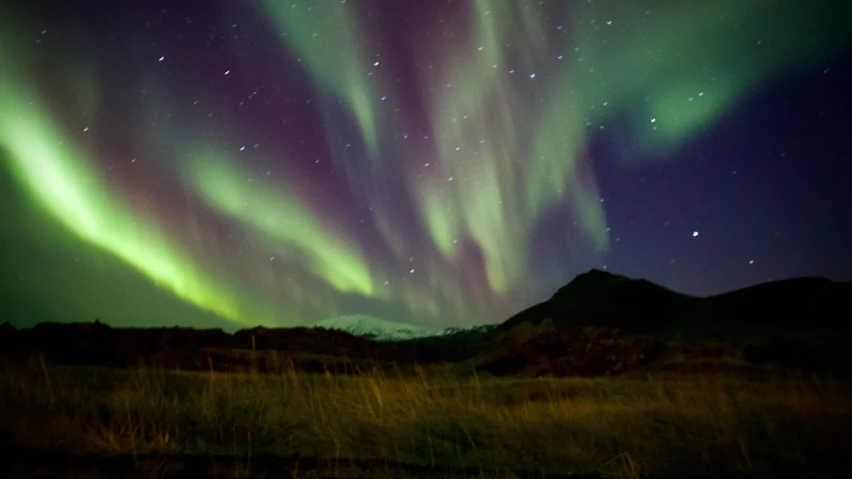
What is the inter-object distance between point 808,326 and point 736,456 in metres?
63.2

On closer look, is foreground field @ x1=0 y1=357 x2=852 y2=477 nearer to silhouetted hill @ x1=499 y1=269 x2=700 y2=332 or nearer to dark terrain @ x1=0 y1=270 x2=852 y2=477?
dark terrain @ x1=0 y1=270 x2=852 y2=477

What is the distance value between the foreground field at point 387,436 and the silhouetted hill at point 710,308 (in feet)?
120

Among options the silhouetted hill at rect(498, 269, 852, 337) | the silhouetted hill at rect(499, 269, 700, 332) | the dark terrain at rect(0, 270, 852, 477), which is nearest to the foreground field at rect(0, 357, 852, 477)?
the dark terrain at rect(0, 270, 852, 477)

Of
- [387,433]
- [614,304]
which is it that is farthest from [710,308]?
[387,433]

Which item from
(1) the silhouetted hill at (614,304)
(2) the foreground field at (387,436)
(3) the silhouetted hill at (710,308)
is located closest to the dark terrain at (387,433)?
(2) the foreground field at (387,436)

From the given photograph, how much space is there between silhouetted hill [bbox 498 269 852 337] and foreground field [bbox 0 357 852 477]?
3647cm

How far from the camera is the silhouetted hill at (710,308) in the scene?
194 feet

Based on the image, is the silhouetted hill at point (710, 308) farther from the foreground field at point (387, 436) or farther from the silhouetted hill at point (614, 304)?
the foreground field at point (387, 436)

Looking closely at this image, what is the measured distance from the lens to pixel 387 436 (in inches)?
232

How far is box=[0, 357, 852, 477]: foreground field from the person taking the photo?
4.83 meters

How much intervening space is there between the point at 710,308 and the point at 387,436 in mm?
82226

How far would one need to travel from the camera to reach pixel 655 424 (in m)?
7.37

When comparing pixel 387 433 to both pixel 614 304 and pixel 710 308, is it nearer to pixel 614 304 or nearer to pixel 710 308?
pixel 710 308

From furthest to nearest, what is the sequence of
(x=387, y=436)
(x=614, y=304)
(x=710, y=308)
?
1. (x=614, y=304)
2. (x=710, y=308)
3. (x=387, y=436)
